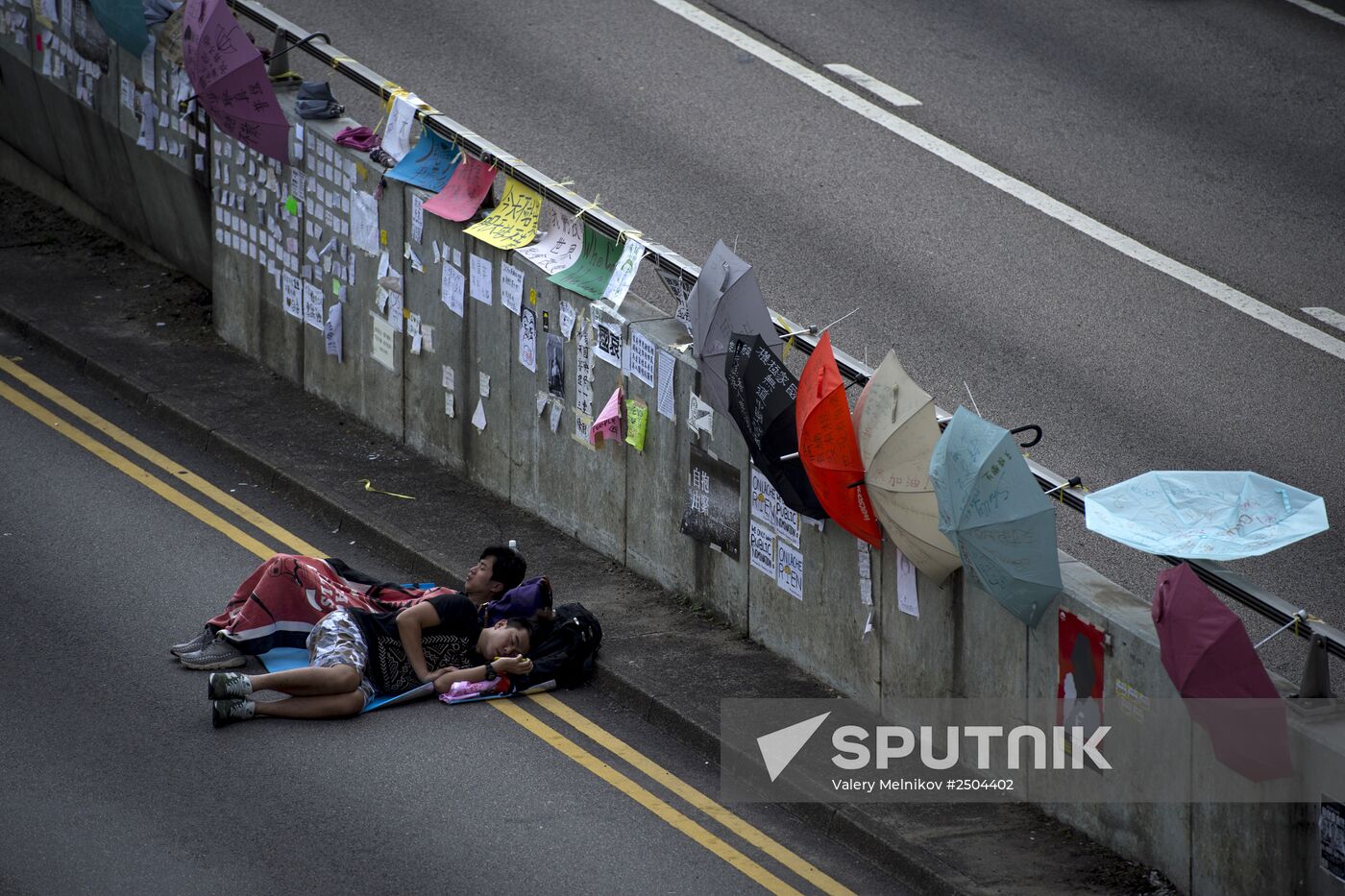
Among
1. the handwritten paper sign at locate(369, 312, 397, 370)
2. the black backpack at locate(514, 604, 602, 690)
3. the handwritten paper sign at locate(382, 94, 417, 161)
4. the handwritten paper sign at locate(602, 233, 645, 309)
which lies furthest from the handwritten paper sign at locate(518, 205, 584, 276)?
the black backpack at locate(514, 604, 602, 690)

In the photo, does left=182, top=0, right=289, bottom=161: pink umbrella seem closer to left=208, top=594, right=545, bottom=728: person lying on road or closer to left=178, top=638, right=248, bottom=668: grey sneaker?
left=178, top=638, right=248, bottom=668: grey sneaker

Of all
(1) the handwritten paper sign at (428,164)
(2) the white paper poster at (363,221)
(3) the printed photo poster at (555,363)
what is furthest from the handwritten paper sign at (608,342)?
(2) the white paper poster at (363,221)

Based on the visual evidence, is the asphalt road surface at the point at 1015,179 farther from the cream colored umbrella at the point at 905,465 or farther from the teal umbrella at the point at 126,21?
the cream colored umbrella at the point at 905,465

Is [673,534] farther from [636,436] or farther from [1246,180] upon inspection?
[1246,180]

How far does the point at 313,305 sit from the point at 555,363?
2.77m

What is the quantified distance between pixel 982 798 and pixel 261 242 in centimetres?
715

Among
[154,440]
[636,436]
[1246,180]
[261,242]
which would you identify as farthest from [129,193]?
[1246,180]

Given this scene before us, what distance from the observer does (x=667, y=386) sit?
378 inches

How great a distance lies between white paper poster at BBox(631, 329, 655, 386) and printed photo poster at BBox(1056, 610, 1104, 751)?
3.06m

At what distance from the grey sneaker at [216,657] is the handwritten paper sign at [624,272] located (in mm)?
2721

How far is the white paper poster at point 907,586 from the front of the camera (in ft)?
26.7

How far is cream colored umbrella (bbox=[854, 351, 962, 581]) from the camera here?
306 inches

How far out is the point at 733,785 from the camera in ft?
27.4

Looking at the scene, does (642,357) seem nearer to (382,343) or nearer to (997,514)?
(382,343)
